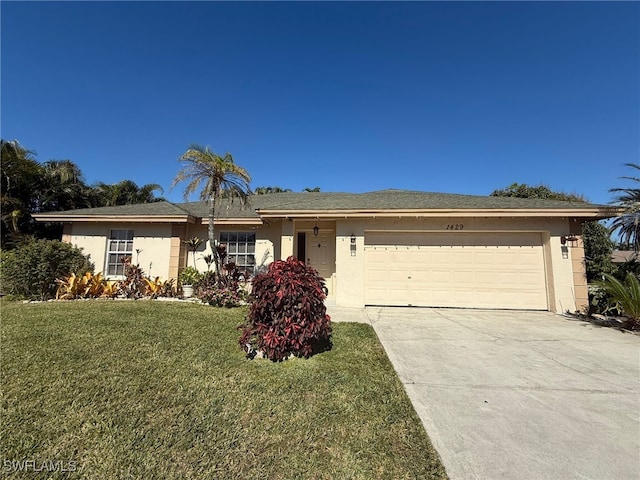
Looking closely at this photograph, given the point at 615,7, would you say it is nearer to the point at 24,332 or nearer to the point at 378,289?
the point at 378,289

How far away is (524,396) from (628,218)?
790 centimetres

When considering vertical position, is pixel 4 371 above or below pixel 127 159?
below

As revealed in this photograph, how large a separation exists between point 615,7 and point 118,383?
1339 cm

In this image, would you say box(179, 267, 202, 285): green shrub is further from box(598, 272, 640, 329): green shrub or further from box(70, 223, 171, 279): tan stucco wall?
box(598, 272, 640, 329): green shrub

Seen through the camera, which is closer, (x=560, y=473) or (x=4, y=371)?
(x=560, y=473)

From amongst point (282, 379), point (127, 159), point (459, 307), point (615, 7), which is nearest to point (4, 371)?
point (282, 379)

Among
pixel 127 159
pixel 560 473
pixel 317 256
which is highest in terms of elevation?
pixel 127 159

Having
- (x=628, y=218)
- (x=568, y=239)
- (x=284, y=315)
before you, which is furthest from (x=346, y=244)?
(x=628, y=218)

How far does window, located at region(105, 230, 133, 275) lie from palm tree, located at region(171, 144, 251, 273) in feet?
12.4

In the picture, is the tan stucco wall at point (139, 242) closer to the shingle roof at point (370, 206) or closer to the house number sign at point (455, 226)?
the shingle roof at point (370, 206)

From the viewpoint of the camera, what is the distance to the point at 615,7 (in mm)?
7277

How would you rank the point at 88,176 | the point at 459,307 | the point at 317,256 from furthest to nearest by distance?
1. the point at 88,176
2. the point at 317,256
3. the point at 459,307

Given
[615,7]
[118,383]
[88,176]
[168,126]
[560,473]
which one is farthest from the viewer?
[88,176]

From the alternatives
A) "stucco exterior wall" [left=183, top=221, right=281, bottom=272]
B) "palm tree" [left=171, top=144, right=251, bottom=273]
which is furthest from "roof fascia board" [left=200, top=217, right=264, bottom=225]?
"palm tree" [left=171, top=144, right=251, bottom=273]
